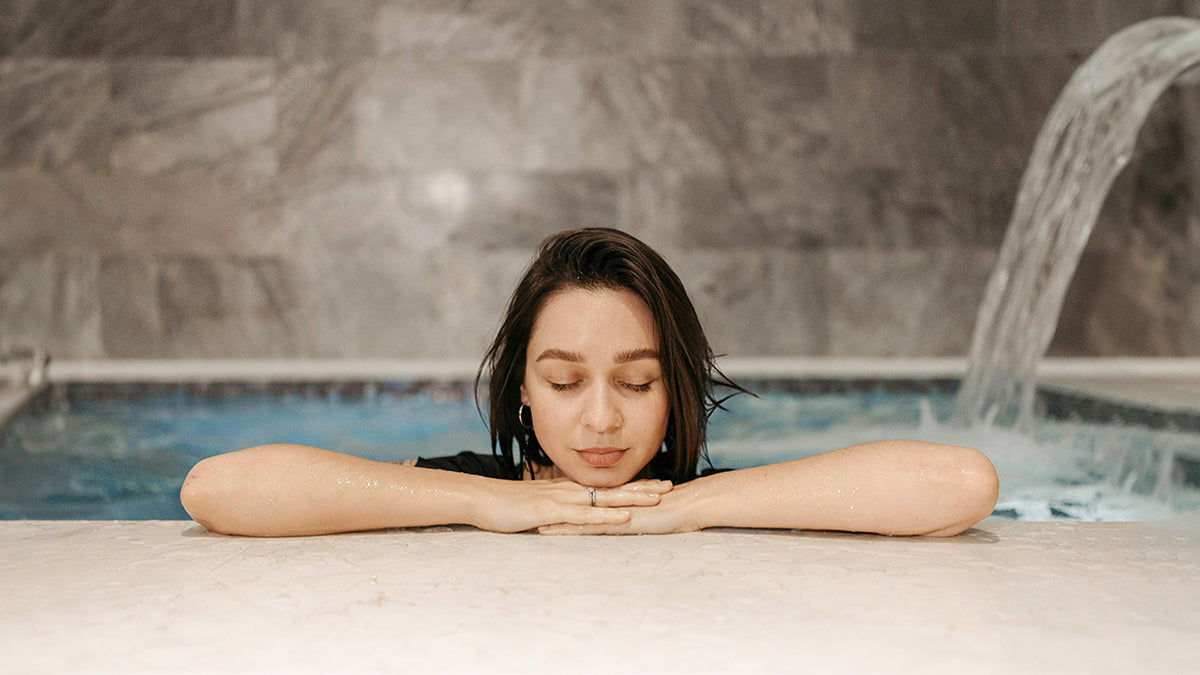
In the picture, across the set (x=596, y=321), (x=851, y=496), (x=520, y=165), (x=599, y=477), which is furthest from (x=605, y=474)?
(x=520, y=165)

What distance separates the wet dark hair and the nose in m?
0.11

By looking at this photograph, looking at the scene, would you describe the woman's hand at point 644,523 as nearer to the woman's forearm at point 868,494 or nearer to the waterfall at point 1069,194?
the woman's forearm at point 868,494

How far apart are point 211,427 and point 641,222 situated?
119 inches

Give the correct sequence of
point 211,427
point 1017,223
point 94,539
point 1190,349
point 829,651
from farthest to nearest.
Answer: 1. point 1190,349
2. point 1017,223
3. point 211,427
4. point 94,539
5. point 829,651

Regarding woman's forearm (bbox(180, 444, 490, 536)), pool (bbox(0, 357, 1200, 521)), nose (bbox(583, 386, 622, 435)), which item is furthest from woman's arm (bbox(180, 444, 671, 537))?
pool (bbox(0, 357, 1200, 521))

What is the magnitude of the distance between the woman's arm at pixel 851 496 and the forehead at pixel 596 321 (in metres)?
0.27

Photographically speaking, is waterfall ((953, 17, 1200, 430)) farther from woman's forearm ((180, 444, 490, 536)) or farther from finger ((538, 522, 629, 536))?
woman's forearm ((180, 444, 490, 536))

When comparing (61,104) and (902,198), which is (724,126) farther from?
(61,104)

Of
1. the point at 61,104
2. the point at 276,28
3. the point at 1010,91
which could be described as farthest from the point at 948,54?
the point at 61,104

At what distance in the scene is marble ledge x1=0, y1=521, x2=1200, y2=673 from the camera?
0.97 metres

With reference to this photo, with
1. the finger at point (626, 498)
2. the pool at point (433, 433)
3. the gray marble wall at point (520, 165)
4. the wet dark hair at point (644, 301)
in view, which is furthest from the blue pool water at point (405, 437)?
the finger at point (626, 498)

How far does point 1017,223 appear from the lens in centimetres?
489

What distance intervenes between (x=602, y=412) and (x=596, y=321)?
15cm

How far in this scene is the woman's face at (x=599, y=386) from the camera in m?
1.50
